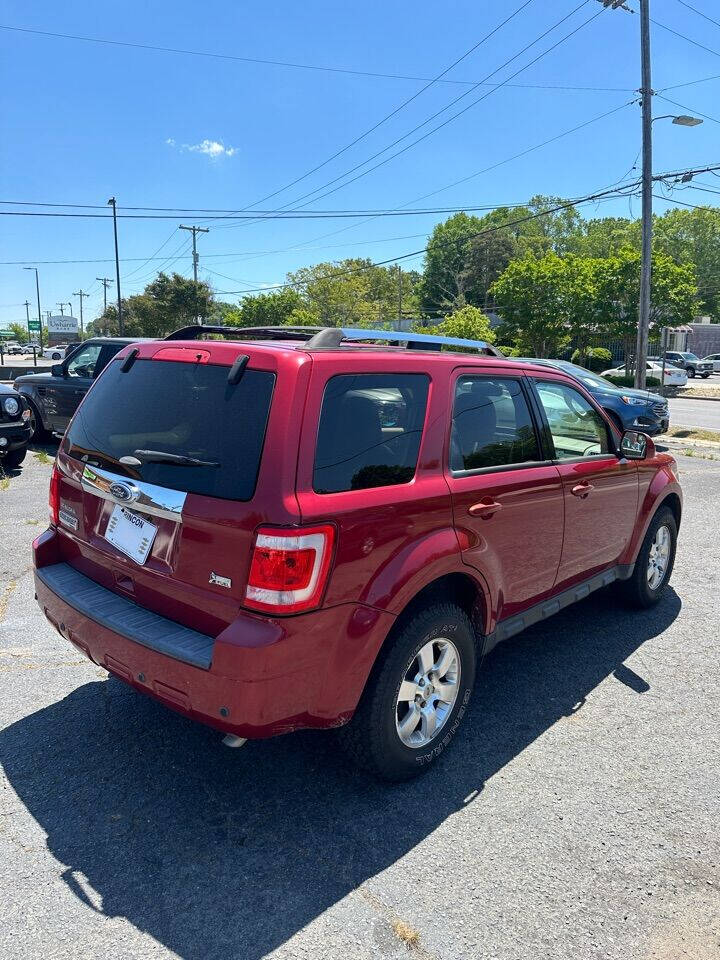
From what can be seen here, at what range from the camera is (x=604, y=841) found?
2586 mm

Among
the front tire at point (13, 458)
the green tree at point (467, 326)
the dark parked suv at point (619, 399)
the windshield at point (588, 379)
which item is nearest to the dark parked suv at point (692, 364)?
the green tree at point (467, 326)

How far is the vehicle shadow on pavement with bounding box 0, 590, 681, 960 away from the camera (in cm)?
222

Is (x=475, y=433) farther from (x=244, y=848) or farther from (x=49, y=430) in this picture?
(x=49, y=430)

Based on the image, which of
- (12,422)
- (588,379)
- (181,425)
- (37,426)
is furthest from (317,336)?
(588,379)

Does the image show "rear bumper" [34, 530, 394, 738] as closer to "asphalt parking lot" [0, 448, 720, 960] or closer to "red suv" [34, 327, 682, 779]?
"red suv" [34, 327, 682, 779]

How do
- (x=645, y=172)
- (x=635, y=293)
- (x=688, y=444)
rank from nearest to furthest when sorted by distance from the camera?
(x=688, y=444), (x=645, y=172), (x=635, y=293)

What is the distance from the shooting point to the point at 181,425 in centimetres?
263

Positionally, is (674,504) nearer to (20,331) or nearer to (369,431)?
(369,431)

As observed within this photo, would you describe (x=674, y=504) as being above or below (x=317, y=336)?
below

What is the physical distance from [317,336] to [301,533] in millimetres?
868

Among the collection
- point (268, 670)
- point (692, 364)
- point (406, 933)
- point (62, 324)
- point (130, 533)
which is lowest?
point (406, 933)

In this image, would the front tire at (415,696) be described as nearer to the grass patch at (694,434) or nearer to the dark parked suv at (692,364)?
the grass patch at (694,434)

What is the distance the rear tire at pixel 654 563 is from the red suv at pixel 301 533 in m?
1.49

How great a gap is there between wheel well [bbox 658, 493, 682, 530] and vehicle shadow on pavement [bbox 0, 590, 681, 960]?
1.77 meters
